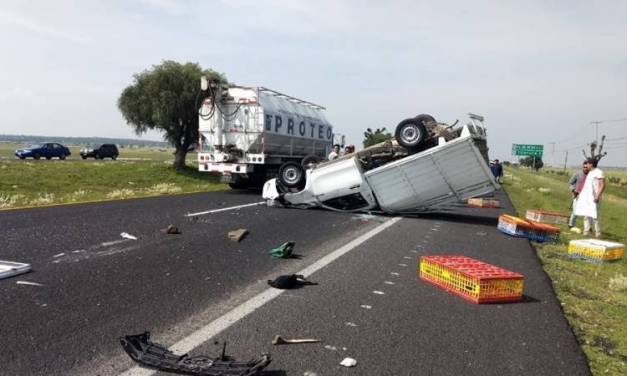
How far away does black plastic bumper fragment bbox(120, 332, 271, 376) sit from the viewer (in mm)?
3074

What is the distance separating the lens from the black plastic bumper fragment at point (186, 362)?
3074 millimetres

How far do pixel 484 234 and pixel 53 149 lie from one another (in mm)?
40209

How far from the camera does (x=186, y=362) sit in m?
3.20

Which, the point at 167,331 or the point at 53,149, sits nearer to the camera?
the point at 167,331

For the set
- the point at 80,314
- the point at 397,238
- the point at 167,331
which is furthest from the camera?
the point at 397,238

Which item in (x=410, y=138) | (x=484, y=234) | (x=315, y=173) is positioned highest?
(x=410, y=138)

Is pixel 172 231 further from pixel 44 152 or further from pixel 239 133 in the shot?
pixel 44 152

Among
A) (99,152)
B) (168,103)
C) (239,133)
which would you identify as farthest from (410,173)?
(99,152)

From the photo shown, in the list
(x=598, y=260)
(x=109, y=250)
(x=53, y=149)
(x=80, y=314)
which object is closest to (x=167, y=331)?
(x=80, y=314)

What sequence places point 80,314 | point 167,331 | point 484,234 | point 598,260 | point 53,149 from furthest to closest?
point 53,149, point 484,234, point 598,260, point 80,314, point 167,331

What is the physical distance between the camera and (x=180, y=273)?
5730mm

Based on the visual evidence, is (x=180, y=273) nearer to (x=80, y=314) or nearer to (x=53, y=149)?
(x=80, y=314)

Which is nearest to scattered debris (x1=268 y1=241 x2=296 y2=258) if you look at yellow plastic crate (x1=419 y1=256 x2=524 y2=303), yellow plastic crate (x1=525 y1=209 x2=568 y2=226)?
yellow plastic crate (x1=419 y1=256 x2=524 y2=303)

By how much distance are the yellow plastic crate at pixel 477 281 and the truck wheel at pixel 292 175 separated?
8.59 meters
